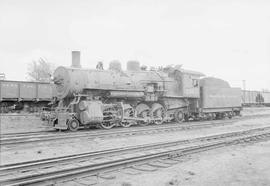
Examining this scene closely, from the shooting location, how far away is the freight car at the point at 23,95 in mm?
23297

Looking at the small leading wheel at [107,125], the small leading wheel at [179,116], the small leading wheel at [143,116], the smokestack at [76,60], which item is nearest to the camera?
the small leading wheel at [107,125]

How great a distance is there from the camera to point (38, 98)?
24922mm

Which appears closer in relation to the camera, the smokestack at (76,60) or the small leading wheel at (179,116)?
the smokestack at (76,60)

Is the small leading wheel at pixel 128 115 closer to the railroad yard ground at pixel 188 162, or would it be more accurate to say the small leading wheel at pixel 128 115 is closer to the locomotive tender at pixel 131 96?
the locomotive tender at pixel 131 96

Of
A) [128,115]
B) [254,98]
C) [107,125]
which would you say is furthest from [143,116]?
[254,98]

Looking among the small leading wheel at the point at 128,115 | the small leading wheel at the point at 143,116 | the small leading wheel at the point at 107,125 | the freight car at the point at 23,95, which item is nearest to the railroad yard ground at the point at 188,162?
the small leading wheel at the point at 107,125

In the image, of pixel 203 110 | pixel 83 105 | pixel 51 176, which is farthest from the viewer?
pixel 203 110

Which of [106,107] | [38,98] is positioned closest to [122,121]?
[106,107]

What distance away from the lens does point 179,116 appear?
1953 centimetres

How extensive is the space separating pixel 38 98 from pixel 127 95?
38.8ft

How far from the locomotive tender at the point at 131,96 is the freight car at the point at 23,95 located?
28.4 feet

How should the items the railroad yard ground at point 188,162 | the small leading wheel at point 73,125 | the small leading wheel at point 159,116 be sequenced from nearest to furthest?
the railroad yard ground at point 188,162, the small leading wheel at point 73,125, the small leading wheel at point 159,116

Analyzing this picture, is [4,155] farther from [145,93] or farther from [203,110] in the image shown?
[203,110]

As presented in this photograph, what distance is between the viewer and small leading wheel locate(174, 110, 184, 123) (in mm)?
19319
